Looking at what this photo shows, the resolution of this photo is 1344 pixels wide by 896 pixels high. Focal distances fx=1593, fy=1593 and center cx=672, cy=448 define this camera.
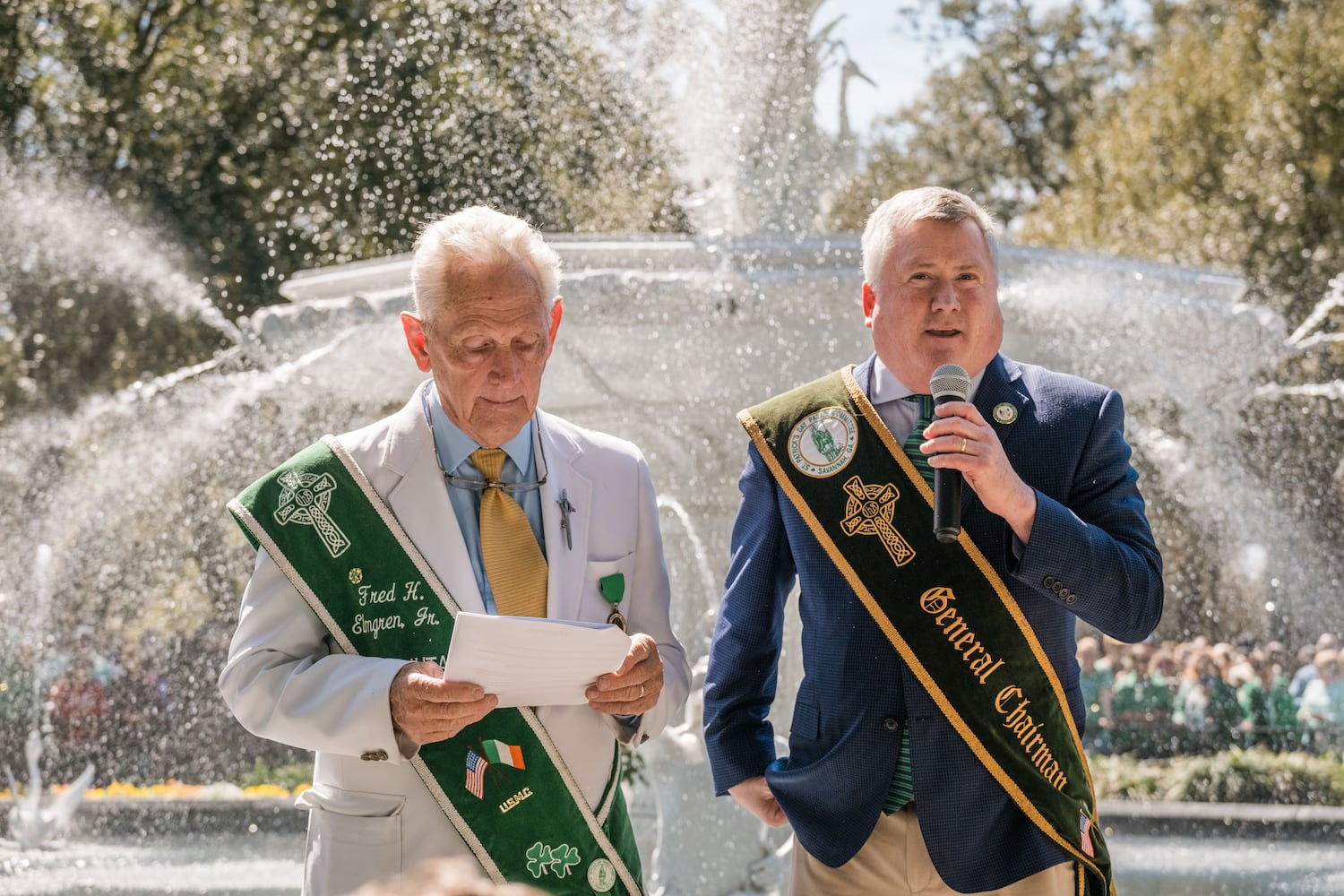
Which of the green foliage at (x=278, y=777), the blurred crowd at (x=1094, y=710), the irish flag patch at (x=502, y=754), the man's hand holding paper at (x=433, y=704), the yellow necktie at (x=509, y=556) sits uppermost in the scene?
the yellow necktie at (x=509, y=556)

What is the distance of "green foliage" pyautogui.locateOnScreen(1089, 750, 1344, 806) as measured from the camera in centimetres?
1030

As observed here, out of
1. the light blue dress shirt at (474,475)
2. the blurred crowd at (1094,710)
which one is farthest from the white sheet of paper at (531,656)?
the blurred crowd at (1094,710)

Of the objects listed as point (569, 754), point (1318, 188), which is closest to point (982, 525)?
point (569, 754)

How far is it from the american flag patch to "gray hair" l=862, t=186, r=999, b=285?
115 centimetres

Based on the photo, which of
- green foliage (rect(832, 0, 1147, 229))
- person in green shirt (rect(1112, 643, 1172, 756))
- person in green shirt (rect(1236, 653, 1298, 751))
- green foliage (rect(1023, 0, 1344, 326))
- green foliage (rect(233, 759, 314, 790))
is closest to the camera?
green foliage (rect(233, 759, 314, 790))

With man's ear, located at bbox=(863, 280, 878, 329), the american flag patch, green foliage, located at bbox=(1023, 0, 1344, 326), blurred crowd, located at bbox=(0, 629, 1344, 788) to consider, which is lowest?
blurred crowd, located at bbox=(0, 629, 1344, 788)

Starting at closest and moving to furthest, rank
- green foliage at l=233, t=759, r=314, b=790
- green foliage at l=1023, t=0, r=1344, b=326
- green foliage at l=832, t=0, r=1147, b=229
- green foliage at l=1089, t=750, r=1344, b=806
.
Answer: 1. green foliage at l=1089, t=750, r=1344, b=806
2. green foliage at l=233, t=759, r=314, b=790
3. green foliage at l=1023, t=0, r=1344, b=326
4. green foliage at l=832, t=0, r=1147, b=229

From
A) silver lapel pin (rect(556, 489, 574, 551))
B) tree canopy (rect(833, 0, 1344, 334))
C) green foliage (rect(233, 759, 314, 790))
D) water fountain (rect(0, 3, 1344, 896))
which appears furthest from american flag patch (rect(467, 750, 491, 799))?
tree canopy (rect(833, 0, 1344, 334))

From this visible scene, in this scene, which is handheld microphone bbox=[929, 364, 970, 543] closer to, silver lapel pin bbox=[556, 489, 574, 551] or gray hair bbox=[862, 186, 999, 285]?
gray hair bbox=[862, 186, 999, 285]

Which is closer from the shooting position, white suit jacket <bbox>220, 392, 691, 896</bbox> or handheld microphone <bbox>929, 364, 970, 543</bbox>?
handheld microphone <bbox>929, 364, 970, 543</bbox>

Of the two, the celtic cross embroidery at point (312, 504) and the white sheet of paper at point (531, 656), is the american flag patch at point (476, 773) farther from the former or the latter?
the celtic cross embroidery at point (312, 504)

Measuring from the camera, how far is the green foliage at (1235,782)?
33.8 feet

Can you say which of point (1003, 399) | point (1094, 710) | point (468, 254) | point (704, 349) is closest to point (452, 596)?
point (468, 254)

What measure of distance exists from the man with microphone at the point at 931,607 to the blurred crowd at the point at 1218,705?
30.2ft
